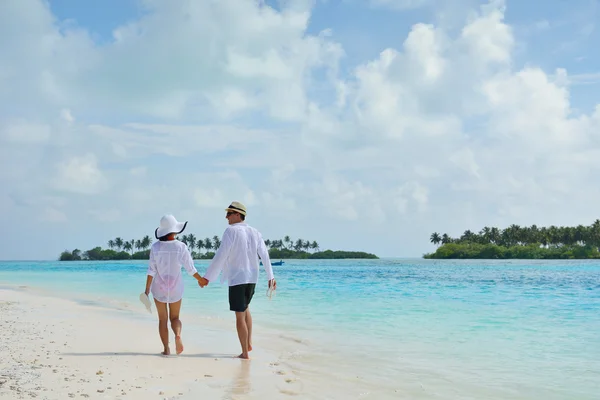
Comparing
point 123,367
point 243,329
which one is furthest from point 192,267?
point 123,367

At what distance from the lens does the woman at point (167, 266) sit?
281 inches

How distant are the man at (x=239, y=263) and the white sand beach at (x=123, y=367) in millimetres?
746

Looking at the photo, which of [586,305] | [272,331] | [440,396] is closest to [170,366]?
[440,396]

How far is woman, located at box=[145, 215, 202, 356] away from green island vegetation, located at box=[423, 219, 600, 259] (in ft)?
453

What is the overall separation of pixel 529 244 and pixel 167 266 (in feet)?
479

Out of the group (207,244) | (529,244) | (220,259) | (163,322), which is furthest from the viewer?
(207,244)

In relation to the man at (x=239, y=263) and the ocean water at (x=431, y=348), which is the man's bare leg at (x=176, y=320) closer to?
the man at (x=239, y=263)

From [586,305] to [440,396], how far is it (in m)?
13.8

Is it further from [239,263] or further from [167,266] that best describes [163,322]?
[239,263]

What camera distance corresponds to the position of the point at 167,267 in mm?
7145

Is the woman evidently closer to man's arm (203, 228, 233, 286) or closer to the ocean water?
man's arm (203, 228, 233, 286)

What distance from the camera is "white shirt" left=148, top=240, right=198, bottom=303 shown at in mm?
7129

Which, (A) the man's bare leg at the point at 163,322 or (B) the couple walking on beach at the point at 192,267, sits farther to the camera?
(A) the man's bare leg at the point at 163,322

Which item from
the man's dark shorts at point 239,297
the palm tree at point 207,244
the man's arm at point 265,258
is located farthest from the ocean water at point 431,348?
the palm tree at point 207,244
